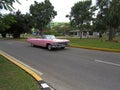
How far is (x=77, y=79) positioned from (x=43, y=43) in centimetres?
1103

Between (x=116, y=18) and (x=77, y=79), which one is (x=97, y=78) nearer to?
(x=77, y=79)

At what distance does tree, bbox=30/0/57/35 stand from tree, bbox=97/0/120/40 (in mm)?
12119

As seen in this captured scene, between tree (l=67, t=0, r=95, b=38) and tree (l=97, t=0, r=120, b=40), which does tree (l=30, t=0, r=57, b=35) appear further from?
tree (l=97, t=0, r=120, b=40)

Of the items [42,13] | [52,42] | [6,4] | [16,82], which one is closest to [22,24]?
[42,13]

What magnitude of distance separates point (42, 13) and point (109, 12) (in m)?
16.4

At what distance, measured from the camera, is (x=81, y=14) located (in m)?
41.8

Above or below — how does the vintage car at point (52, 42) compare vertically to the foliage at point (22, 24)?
below

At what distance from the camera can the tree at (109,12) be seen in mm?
28236

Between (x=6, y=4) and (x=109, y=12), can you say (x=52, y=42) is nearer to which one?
(x=6, y=4)

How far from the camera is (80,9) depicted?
139 feet

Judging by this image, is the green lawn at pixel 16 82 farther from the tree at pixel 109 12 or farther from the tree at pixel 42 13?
the tree at pixel 42 13

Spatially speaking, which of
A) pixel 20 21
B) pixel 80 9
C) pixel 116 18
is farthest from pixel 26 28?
pixel 116 18

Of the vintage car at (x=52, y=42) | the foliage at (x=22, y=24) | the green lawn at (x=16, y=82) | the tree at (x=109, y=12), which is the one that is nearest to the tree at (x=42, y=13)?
the foliage at (x=22, y=24)

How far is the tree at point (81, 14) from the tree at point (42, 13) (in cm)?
468
